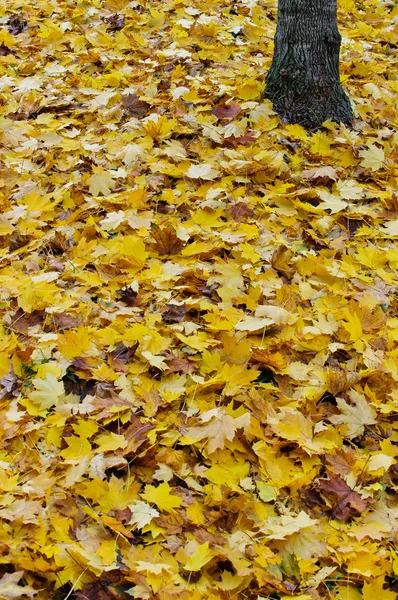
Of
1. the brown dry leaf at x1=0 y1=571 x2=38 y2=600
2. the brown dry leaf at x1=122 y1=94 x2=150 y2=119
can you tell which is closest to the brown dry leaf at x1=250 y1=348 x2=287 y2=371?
the brown dry leaf at x1=0 y1=571 x2=38 y2=600

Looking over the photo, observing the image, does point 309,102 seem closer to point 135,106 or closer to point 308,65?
point 308,65

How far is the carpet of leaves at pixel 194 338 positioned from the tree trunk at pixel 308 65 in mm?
120

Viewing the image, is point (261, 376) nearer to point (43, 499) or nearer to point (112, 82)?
point (43, 499)

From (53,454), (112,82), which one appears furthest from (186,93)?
(53,454)

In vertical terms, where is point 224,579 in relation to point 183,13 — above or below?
below

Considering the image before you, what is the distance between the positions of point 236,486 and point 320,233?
154 centimetres

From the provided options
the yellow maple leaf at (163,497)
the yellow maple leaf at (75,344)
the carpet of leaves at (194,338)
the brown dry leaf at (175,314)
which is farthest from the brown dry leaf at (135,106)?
the yellow maple leaf at (163,497)

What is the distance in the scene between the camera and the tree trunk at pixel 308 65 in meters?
3.52

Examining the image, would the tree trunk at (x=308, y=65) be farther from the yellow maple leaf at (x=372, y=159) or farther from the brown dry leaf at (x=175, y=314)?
the brown dry leaf at (x=175, y=314)

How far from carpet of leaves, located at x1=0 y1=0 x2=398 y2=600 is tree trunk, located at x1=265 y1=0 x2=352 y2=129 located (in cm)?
12

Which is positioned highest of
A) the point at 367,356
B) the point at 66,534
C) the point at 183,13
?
the point at 183,13

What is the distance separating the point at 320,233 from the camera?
3.00 m

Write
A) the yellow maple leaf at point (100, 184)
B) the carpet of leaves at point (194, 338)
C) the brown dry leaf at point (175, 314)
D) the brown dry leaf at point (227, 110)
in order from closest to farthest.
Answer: the carpet of leaves at point (194, 338), the brown dry leaf at point (175, 314), the yellow maple leaf at point (100, 184), the brown dry leaf at point (227, 110)

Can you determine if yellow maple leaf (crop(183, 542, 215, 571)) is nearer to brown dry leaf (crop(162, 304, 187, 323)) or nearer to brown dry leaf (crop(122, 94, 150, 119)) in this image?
brown dry leaf (crop(162, 304, 187, 323))
